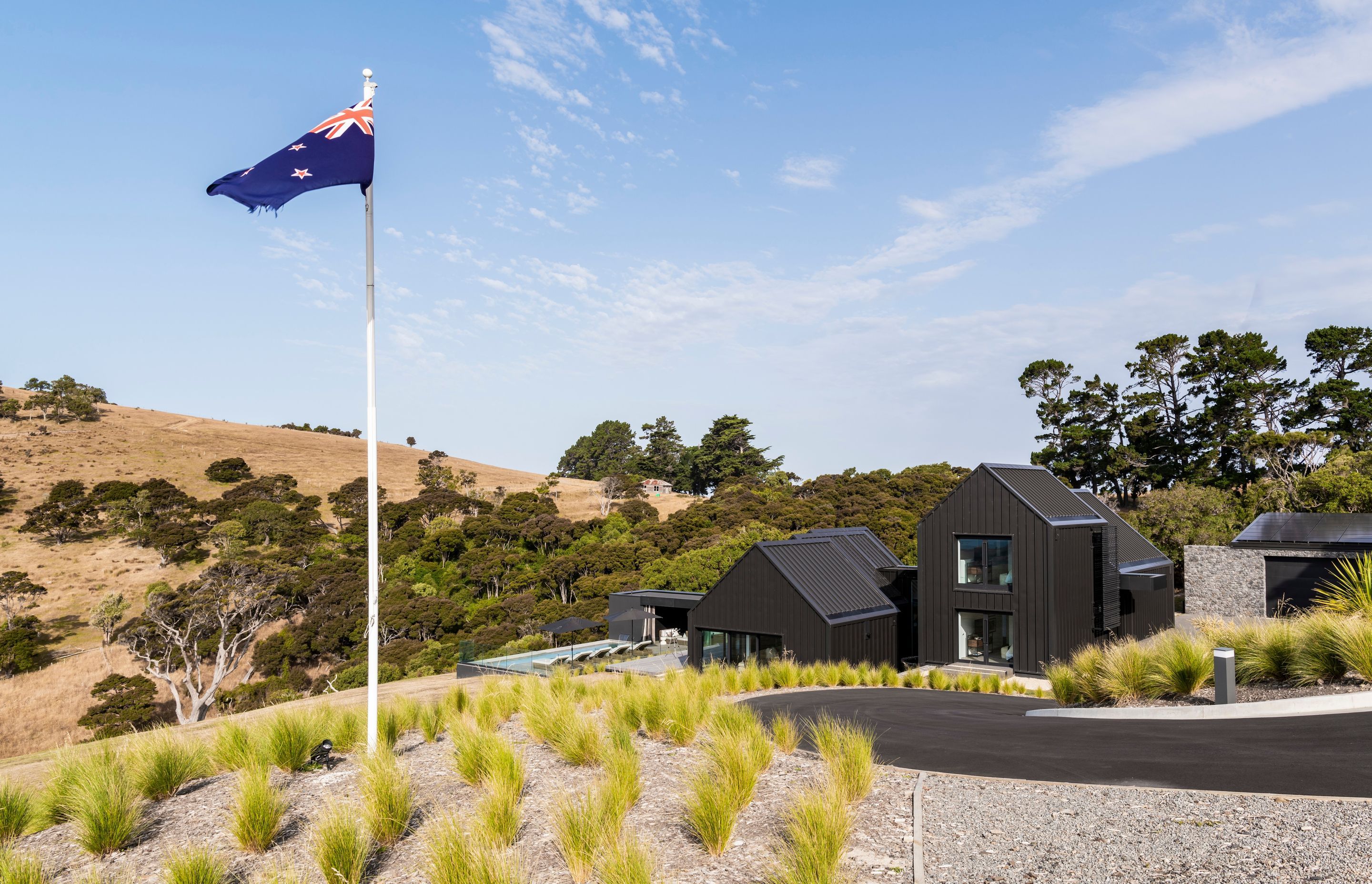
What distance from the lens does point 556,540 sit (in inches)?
2158

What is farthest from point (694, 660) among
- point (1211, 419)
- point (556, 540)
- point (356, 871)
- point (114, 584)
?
point (1211, 419)

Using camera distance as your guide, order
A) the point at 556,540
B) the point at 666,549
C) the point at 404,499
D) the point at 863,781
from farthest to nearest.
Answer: the point at 404,499, the point at 556,540, the point at 666,549, the point at 863,781

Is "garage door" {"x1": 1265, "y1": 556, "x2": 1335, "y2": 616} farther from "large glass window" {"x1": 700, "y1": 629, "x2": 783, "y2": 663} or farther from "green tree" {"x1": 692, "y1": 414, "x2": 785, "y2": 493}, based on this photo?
"green tree" {"x1": 692, "y1": 414, "x2": 785, "y2": 493}

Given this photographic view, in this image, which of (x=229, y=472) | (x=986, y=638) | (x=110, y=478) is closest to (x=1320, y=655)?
(x=986, y=638)

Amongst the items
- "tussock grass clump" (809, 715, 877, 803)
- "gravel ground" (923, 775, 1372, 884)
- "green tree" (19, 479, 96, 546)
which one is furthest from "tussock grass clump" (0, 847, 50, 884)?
"green tree" (19, 479, 96, 546)

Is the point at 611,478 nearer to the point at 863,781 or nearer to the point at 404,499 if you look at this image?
the point at 404,499

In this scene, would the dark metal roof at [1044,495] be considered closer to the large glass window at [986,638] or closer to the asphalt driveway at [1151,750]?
the large glass window at [986,638]

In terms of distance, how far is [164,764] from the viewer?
797cm

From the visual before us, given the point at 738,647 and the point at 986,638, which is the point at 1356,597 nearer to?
the point at 986,638

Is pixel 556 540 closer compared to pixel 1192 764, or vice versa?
pixel 1192 764

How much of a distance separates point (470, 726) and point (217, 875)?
382 cm

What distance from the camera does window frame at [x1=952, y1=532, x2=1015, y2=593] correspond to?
2227 cm

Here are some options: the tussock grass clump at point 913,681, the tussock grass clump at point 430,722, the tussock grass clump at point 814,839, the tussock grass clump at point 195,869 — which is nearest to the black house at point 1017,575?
the tussock grass clump at point 913,681

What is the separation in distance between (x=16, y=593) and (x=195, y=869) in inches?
1886
